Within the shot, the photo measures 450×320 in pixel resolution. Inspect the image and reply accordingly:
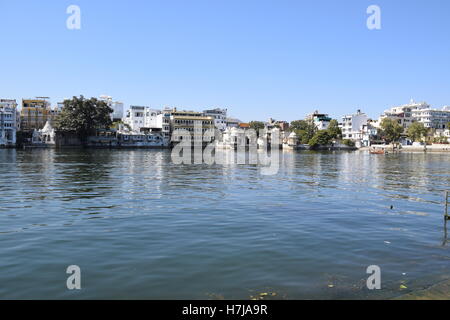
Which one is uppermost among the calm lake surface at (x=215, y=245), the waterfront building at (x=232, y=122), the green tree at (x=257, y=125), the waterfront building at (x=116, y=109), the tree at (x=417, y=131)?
the waterfront building at (x=116, y=109)

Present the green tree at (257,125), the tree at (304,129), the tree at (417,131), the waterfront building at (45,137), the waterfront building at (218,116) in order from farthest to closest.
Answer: the green tree at (257,125) < the waterfront building at (218,116) < the tree at (304,129) < the tree at (417,131) < the waterfront building at (45,137)

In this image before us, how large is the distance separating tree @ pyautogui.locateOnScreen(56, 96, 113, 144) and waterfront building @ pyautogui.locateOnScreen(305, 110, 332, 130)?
274 feet

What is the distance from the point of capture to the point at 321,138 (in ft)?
418

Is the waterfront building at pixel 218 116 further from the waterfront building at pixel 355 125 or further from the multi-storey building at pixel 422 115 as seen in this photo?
the multi-storey building at pixel 422 115

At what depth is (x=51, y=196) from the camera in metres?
19.8

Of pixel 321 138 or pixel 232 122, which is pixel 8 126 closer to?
pixel 232 122

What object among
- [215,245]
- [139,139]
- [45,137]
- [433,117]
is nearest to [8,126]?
[45,137]

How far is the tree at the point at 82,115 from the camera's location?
101250 millimetres

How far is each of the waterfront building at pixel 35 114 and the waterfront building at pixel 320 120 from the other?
95390 mm

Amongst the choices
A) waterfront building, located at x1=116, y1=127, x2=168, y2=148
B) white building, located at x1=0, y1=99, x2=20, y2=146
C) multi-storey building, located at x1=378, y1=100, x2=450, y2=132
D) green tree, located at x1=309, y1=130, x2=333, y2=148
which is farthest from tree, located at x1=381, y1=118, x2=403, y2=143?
white building, located at x1=0, y1=99, x2=20, y2=146

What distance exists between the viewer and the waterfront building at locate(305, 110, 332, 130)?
15138 cm

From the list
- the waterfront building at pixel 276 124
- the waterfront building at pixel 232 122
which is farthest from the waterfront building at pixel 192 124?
the waterfront building at pixel 276 124

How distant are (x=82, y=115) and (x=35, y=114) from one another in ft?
101

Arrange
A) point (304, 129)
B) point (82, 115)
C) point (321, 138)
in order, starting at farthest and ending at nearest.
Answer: point (304, 129) → point (321, 138) → point (82, 115)
